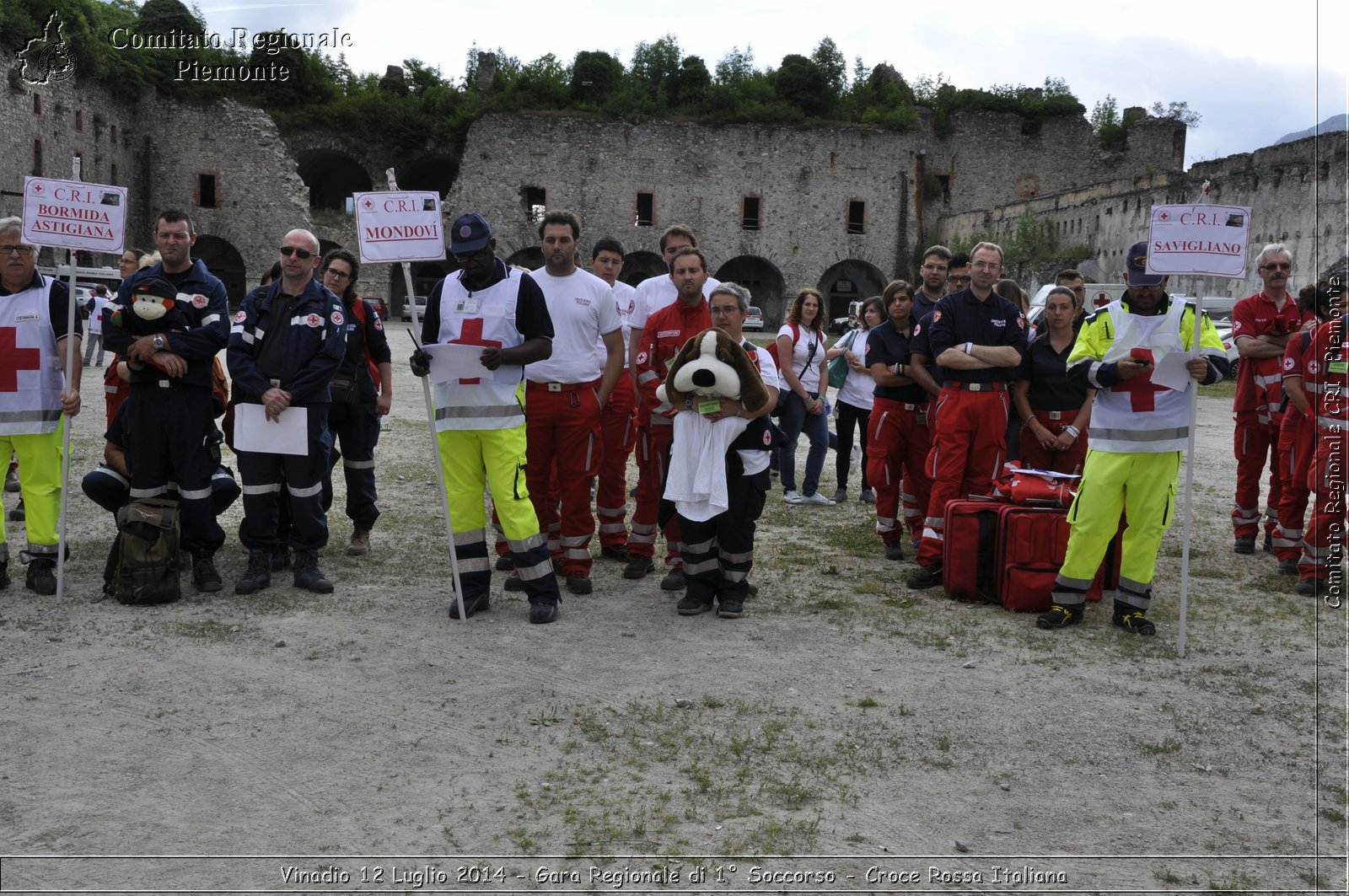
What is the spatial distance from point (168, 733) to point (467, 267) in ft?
8.39

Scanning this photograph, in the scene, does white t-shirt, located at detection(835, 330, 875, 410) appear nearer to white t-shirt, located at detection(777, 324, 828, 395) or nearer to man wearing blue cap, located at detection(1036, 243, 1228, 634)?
white t-shirt, located at detection(777, 324, 828, 395)

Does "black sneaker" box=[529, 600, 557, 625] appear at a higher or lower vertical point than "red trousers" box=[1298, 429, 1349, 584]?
lower

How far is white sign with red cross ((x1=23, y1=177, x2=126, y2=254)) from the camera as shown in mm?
5648

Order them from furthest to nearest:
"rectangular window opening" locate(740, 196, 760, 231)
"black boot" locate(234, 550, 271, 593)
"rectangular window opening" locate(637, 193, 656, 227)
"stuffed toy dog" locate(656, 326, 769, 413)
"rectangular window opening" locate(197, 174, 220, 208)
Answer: "rectangular window opening" locate(740, 196, 760, 231) → "rectangular window opening" locate(637, 193, 656, 227) → "rectangular window opening" locate(197, 174, 220, 208) → "black boot" locate(234, 550, 271, 593) → "stuffed toy dog" locate(656, 326, 769, 413)

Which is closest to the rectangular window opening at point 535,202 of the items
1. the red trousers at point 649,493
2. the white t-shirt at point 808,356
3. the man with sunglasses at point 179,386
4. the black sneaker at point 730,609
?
the white t-shirt at point 808,356

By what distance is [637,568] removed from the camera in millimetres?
→ 6469

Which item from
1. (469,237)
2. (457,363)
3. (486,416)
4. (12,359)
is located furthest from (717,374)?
(12,359)

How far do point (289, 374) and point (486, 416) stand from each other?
116cm

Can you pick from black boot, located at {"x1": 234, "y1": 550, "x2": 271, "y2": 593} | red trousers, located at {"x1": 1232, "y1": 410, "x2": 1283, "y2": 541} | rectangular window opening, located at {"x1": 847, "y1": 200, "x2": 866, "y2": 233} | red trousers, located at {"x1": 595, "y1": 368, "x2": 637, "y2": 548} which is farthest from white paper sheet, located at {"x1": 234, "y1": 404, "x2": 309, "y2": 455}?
rectangular window opening, located at {"x1": 847, "y1": 200, "x2": 866, "y2": 233}

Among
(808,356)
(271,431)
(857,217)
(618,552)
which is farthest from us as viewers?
(857,217)

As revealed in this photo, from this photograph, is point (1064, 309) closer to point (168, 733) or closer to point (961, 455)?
point (961, 455)

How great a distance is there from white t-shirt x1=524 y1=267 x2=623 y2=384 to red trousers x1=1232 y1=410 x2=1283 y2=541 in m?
4.46

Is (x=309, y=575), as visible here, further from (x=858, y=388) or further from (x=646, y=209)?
(x=646, y=209)

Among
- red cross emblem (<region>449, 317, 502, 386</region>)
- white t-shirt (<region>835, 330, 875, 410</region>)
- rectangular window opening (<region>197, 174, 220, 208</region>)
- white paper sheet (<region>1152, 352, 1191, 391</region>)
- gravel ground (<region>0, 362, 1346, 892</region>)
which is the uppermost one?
rectangular window opening (<region>197, 174, 220, 208</region>)
